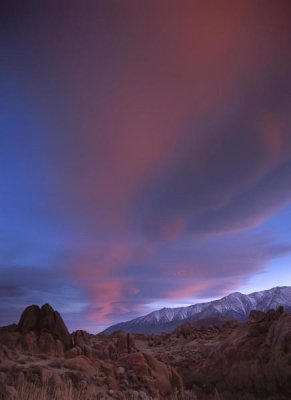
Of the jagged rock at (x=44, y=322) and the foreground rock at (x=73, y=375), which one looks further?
the jagged rock at (x=44, y=322)

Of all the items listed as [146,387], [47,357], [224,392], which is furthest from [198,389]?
[47,357]

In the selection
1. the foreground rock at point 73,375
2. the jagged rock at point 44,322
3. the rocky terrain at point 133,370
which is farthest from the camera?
the jagged rock at point 44,322

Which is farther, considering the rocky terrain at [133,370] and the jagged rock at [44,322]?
the jagged rock at [44,322]

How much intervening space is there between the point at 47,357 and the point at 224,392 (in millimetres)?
9157

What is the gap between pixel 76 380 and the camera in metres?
16.3

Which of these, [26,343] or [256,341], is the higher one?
[26,343]

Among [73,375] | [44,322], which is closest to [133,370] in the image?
[73,375]

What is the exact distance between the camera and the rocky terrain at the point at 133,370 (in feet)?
49.3

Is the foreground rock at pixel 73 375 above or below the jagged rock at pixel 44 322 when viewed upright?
below

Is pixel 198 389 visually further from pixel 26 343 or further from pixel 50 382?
pixel 26 343

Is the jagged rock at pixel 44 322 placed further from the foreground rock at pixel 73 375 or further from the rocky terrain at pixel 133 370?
the foreground rock at pixel 73 375

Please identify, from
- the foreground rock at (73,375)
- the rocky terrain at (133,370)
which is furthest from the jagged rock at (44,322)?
the foreground rock at (73,375)

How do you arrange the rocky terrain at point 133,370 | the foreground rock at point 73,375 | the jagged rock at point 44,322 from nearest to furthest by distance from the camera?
1. the foreground rock at point 73,375
2. the rocky terrain at point 133,370
3. the jagged rock at point 44,322

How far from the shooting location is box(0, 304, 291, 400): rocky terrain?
1503 centimetres
